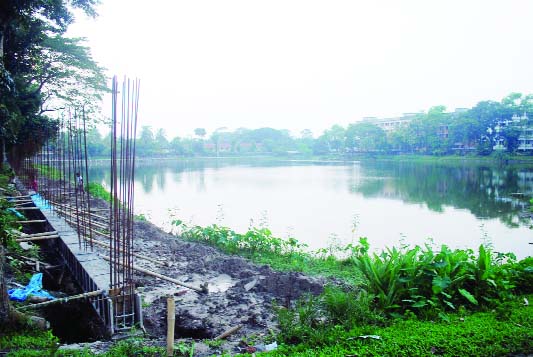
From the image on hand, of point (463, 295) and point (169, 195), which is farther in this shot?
point (169, 195)

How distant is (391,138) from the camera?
56969 millimetres

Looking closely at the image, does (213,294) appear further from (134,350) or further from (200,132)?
(200,132)

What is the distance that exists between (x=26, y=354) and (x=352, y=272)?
4.79 metres

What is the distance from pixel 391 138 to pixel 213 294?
183 feet

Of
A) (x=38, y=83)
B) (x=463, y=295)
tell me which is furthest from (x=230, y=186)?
(x=463, y=295)

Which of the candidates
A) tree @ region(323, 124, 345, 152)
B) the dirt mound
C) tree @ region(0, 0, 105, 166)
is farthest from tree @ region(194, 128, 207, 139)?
the dirt mound

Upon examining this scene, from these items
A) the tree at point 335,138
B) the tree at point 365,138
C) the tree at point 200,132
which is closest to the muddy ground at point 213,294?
the tree at point 365,138

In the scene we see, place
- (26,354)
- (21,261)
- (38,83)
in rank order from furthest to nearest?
(38,83) < (21,261) < (26,354)

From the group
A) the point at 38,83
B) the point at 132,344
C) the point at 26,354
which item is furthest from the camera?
the point at 38,83

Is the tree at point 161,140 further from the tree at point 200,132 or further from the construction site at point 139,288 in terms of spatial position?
the construction site at point 139,288

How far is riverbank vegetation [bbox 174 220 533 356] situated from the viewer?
9.91 feet

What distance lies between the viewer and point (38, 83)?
16.3 meters

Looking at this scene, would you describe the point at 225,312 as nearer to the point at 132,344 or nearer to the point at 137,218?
the point at 132,344

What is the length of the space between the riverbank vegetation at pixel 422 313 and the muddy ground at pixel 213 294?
0.69 metres
